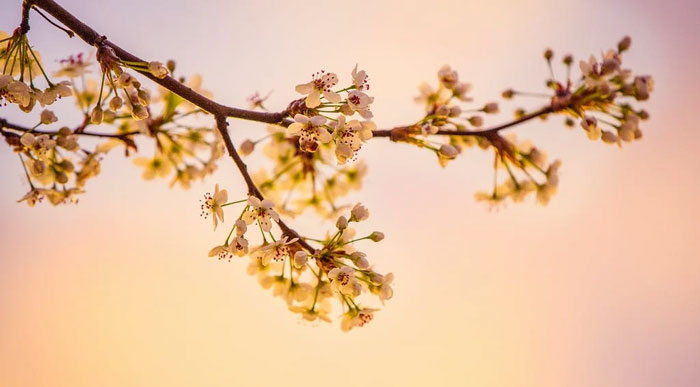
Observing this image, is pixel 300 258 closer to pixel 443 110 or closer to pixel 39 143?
pixel 443 110

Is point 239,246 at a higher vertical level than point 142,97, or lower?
lower

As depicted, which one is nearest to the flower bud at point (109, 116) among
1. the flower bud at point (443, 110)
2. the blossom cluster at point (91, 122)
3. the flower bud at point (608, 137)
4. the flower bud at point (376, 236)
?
the blossom cluster at point (91, 122)

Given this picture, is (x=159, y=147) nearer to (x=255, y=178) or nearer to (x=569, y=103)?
(x=255, y=178)

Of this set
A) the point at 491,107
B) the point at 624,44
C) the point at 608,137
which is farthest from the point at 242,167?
the point at 624,44

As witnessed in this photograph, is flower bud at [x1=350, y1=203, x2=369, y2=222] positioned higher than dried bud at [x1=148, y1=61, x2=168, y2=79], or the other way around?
dried bud at [x1=148, y1=61, x2=168, y2=79]

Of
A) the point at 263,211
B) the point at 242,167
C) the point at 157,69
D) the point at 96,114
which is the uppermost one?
the point at 96,114

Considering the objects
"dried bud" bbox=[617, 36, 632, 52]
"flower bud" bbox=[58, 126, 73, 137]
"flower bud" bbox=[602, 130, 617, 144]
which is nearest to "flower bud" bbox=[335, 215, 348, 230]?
"flower bud" bbox=[602, 130, 617, 144]

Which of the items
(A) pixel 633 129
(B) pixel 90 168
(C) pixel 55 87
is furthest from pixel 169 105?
(A) pixel 633 129

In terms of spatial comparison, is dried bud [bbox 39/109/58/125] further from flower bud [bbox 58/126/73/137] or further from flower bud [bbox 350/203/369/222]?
flower bud [bbox 350/203/369/222]

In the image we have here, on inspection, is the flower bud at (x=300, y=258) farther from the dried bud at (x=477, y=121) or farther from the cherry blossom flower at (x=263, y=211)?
the dried bud at (x=477, y=121)

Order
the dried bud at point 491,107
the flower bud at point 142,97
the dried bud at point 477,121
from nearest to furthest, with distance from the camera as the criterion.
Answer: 1. the flower bud at point 142,97
2. the dried bud at point 477,121
3. the dried bud at point 491,107

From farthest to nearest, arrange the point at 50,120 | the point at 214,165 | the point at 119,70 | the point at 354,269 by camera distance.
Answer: the point at 214,165
the point at 50,120
the point at 354,269
the point at 119,70
